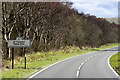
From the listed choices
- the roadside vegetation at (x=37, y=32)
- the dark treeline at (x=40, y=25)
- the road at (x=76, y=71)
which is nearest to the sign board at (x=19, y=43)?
the roadside vegetation at (x=37, y=32)

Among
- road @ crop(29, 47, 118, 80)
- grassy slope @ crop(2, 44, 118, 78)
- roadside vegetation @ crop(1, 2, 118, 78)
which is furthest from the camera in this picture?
roadside vegetation @ crop(1, 2, 118, 78)

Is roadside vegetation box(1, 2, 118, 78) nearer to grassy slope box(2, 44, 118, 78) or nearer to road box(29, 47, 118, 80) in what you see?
grassy slope box(2, 44, 118, 78)

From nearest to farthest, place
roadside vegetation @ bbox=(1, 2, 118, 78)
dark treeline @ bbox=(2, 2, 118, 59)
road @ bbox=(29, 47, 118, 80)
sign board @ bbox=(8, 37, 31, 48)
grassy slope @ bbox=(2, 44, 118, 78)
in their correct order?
grassy slope @ bbox=(2, 44, 118, 78) → road @ bbox=(29, 47, 118, 80) → sign board @ bbox=(8, 37, 31, 48) → roadside vegetation @ bbox=(1, 2, 118, 78) → dark treeline @ bbox=(2, 2, 118, 59)

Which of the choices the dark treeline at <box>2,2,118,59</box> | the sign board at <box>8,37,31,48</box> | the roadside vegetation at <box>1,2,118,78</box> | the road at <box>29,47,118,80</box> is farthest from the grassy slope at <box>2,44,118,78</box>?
the sign board at <box>8,37,31,48</box>

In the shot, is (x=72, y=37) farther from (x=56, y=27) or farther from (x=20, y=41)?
(x=20, y=41)

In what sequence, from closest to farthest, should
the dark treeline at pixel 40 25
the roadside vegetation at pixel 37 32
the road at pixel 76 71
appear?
1. the road at pixel 76 71
2. the roadside vegetation at pixel 37 32
3. the dark treeline at pixel 40 25

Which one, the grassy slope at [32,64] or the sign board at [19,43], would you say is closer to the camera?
the grassy slope at [32,64]

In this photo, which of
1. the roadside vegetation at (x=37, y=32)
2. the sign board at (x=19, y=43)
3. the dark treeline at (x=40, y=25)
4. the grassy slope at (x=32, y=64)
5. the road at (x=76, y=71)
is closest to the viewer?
the grassy slope at (x=32, y=64)

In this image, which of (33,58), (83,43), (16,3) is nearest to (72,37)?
(83,43)

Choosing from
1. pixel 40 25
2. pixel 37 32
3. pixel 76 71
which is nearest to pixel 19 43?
pixel 76 71

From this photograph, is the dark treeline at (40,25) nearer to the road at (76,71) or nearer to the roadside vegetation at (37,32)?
the roadside vegetation at (37,32)

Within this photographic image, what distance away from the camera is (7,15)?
19.9m

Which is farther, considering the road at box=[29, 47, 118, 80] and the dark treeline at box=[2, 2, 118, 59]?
the dark treeline at box=[2, 2, 118, 59]

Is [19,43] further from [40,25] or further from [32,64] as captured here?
[40,25]
